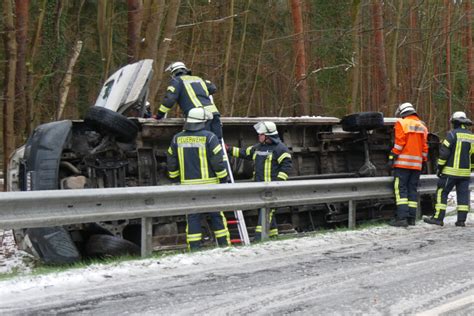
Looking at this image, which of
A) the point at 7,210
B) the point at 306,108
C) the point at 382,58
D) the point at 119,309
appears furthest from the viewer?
the point at 382,58

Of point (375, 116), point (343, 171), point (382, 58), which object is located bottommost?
point (343, 171)

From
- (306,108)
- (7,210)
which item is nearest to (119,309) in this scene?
(7,210)

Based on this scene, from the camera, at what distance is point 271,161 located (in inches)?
292

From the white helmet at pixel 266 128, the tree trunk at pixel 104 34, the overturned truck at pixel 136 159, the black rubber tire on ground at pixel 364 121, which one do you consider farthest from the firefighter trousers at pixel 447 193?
the tree trunk at pixel 104 34

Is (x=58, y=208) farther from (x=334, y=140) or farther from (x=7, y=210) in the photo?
(x=334, y=140)

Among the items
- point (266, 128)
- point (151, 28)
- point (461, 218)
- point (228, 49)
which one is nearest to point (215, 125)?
point (266, 128)

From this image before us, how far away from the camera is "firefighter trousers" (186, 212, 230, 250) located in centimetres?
617

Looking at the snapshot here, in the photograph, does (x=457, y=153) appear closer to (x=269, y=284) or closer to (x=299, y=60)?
(x=269, y=284)

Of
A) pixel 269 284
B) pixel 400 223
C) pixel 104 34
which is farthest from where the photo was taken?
pixel 104 34

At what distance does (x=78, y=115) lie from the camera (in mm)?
21922

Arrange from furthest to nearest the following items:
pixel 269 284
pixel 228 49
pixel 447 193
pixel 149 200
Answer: pixel 228 49, pixel 447 193, pixel 149 200, pixel 269 284

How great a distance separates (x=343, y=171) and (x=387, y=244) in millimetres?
2800

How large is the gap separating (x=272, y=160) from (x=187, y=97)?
1408 mm

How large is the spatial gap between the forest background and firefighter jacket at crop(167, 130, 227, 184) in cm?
565
